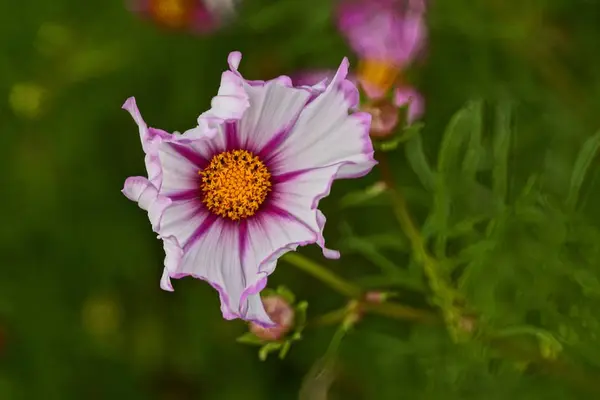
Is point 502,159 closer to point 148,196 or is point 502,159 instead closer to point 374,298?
point 374,298

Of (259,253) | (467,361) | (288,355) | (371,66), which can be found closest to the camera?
(259,253)

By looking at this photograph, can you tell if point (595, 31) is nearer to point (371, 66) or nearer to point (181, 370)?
point (371, 66)

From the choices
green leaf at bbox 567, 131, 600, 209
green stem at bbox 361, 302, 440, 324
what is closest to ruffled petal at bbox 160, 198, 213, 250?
green stem at bbox 361, 302, 440, 324

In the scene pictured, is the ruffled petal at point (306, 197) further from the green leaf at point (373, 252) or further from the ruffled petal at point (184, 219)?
the green leaf at point (373, 252)

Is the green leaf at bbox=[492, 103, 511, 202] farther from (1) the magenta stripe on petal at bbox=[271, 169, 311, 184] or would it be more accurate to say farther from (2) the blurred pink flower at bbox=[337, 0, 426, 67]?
(2) the blurred pink flower at bbox=[337, 0, 426, 67]

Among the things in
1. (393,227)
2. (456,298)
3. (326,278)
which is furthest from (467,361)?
(393,227)

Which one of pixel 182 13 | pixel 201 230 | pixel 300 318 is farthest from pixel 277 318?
pixel 182 13
